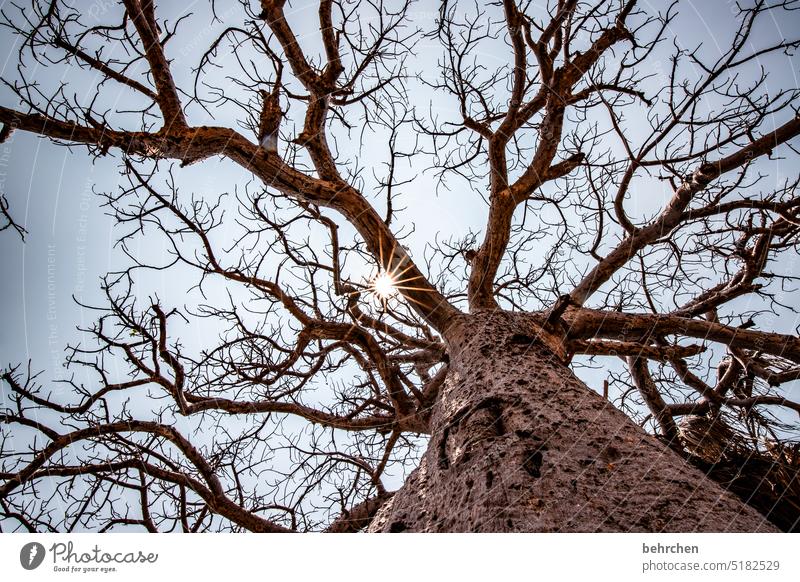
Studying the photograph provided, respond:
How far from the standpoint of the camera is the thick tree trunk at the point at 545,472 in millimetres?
885

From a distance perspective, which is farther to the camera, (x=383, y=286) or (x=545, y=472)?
(x=383, y=286)

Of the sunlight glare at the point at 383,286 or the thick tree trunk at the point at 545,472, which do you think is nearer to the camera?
the thick tree trunk at the point at 545,472

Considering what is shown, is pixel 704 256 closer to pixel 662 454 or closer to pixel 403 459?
pixel 662 454

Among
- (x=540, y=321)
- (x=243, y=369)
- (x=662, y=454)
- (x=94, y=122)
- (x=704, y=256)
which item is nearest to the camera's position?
(x=662, y=454)

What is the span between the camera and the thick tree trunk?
2.90 ft

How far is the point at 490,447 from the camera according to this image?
3.79ft

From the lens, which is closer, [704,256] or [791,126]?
[791,126]

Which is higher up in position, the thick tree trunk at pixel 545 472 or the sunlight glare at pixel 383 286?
the sunlight glare at pixel 383 286

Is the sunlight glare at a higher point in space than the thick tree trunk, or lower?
higher

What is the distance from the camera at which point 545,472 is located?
999 millimetres

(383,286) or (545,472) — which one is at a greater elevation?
(383,286)
